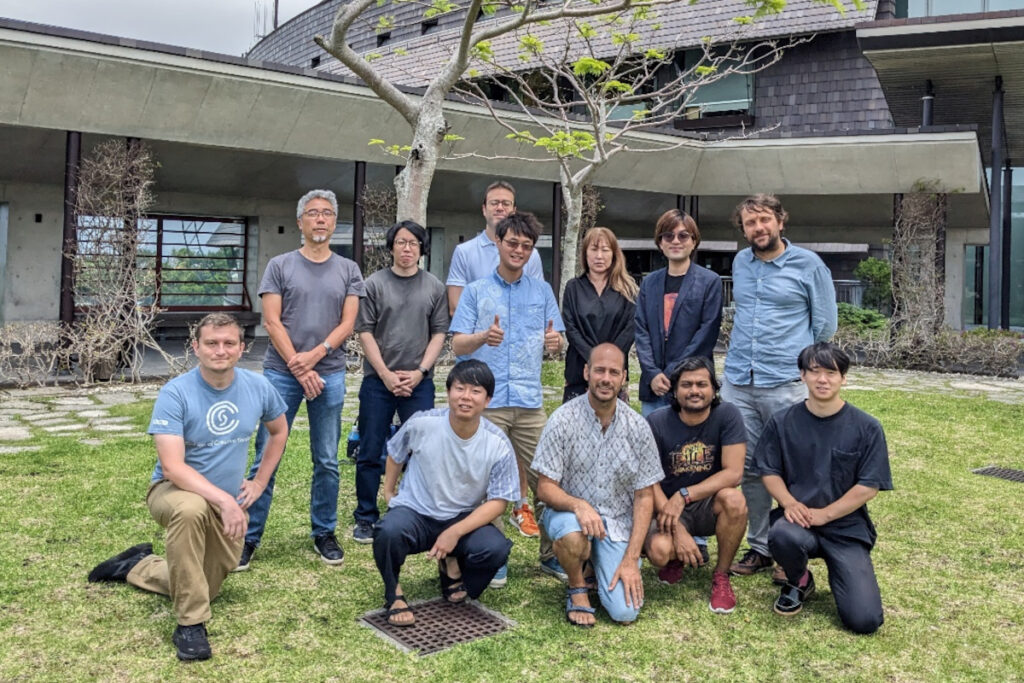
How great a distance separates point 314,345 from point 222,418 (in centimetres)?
87

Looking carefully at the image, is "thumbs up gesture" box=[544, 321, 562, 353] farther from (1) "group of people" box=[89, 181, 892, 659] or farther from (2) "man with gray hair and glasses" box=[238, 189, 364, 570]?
(2) "man with gray hair and glasses" box=[238, 189, 364, 570]

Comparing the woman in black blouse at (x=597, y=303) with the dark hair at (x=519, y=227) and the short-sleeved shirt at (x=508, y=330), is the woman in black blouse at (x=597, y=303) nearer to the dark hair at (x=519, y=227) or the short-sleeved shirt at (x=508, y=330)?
the short-sleeved shirt at (x=508, y=330)

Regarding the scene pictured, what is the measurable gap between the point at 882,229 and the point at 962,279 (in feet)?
7.77

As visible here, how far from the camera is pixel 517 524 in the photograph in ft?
16.8

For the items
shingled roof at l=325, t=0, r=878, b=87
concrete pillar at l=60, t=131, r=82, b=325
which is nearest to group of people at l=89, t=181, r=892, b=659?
concrete pillar at l=60, t=131, r=82, b=325

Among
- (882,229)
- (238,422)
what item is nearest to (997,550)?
(238,422)

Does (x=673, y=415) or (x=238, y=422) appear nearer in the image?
(x=238, y=422)

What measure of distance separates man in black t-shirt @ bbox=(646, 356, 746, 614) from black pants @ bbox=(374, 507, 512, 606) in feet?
2.53

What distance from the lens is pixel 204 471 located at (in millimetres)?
3594

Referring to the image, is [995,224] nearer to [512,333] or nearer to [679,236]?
[679,236]

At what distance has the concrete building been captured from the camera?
36.6 feet

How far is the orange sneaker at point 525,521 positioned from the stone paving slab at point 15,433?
15.0 feet

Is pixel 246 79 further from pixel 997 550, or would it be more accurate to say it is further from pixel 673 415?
pixel 997 550

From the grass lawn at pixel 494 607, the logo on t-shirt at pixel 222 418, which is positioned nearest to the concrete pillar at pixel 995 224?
the grass lawn at pixel 494 607
